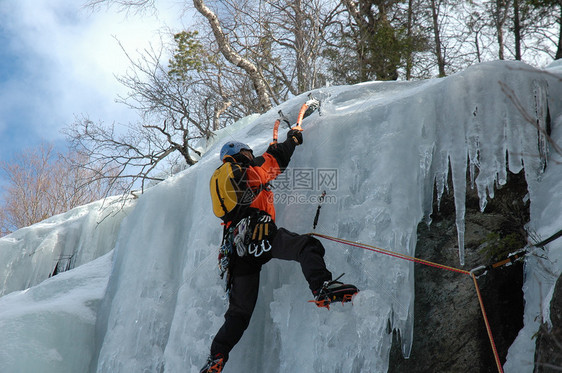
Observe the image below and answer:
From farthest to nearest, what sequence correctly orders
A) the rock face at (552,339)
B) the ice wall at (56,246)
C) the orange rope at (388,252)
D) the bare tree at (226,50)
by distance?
the bare tree at (226,50) → the ice wall at (56,246) → the orange rope at (388,252) → the rock face at (552,339)

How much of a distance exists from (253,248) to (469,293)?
1391 mm

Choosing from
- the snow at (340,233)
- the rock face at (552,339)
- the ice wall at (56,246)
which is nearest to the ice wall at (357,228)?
the snow at (340,233)

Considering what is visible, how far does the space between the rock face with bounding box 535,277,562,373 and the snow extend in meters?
0.18

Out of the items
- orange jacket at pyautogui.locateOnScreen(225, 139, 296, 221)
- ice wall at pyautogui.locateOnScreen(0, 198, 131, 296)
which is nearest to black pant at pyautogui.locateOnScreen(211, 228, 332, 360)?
orange jacket at pyautogui.locateOnScreen(225, 139, 296, 221)

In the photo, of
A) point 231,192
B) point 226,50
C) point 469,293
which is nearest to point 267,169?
point 231,192

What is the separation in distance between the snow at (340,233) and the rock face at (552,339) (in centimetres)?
18

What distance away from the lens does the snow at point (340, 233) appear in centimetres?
265

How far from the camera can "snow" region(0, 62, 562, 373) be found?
265 centimetres

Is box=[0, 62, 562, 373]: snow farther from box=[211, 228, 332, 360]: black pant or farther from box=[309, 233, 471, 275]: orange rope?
box=[211, 228, 332, 360]: black pant

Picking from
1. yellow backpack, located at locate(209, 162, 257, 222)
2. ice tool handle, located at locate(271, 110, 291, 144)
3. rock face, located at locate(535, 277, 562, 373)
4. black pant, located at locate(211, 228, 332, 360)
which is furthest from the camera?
ice tool handle, located at locate(271, 110, 291, 144)

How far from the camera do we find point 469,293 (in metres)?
2.72

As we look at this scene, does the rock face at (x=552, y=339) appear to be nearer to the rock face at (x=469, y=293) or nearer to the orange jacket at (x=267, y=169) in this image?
the rock face at (x=469, y=293)

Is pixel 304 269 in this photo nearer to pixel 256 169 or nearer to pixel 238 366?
pixel 256 169

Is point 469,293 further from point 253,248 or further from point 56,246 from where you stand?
point 56,246
